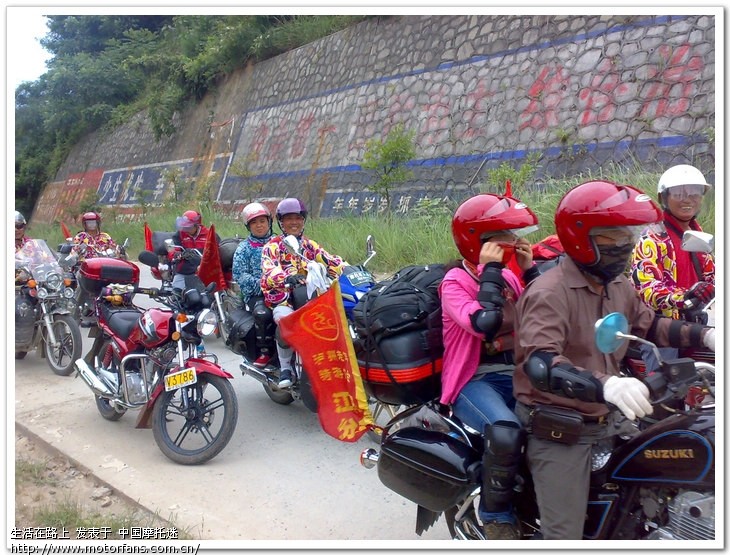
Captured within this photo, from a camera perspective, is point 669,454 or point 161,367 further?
point 161,367

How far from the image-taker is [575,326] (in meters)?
2.44

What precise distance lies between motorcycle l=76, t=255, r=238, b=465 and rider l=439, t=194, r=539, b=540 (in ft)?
6.89

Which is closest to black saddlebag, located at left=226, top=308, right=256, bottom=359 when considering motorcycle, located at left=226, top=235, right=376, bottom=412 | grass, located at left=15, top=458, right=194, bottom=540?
motorcycle, located at left=226, top=235, right=376, bottom=412

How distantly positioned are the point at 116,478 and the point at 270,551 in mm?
1959

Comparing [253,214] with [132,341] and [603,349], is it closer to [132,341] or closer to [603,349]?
[132,341]

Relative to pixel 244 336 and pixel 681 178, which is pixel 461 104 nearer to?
pixel 244 336

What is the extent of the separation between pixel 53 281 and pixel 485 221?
5.48m

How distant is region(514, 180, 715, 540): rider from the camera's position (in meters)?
2.38

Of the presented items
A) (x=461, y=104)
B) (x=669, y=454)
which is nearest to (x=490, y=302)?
(x=669, y=454)

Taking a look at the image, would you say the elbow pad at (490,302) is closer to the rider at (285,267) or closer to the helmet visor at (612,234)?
the helmet visor at (612,234)

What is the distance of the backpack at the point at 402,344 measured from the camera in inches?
117

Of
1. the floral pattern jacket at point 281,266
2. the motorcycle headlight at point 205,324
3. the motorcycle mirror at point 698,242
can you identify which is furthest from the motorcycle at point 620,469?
the floral pattern jacket at point 281,266

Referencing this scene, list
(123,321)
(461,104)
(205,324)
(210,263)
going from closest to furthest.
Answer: (205,324), (123,321), (210,263), (461,104)

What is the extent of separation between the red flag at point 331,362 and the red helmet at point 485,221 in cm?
69
